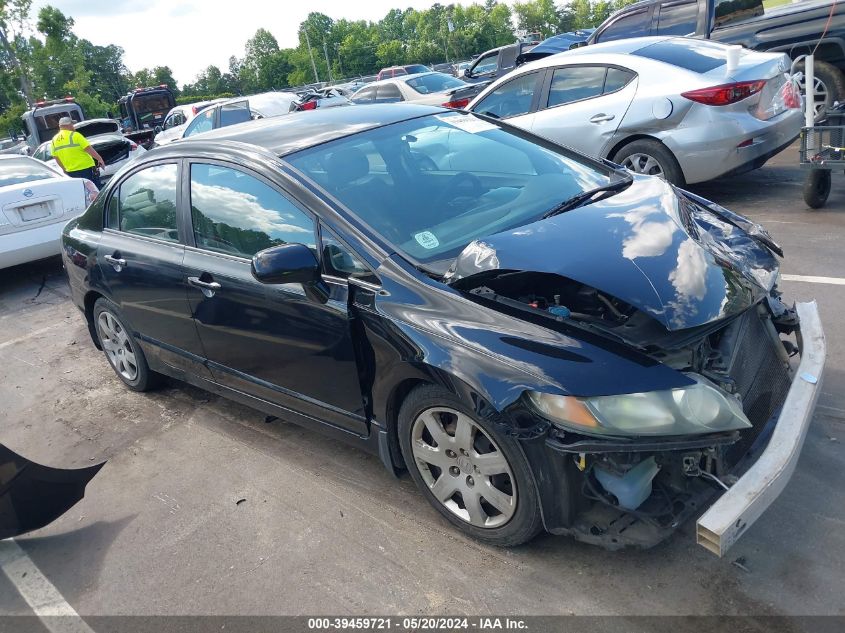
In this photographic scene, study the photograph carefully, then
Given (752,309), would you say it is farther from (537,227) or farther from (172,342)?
(172,342)

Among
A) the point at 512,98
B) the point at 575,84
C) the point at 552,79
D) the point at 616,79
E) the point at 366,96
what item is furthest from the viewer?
the point at 366,96

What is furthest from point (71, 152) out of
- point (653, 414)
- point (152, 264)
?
point (653, 414)

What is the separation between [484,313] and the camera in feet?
9.24

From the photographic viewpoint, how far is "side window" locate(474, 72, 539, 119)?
26.1 feet

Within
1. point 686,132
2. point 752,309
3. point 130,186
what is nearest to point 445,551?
point 752,309

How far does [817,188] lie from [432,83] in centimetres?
1096

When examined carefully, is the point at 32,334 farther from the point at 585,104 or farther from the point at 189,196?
the point at 585,104

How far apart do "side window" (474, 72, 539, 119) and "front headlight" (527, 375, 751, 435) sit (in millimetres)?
6008

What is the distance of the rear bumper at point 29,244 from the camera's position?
8156mm

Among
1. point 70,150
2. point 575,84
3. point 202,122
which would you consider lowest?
point 202,122

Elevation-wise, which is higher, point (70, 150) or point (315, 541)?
point (70, 150)

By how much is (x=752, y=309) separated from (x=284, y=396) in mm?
2222

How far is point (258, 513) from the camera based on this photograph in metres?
3.58

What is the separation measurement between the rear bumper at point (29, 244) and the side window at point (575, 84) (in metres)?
5.60
